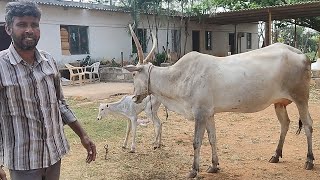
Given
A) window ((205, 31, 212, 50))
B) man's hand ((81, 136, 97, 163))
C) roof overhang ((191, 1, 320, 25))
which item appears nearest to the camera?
man's hand ((81, 136, 97, 163))

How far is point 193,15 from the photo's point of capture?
2270cm

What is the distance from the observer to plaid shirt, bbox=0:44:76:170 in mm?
2404

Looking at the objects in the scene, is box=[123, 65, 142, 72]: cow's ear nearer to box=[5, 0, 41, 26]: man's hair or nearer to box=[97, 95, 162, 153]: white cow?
box=[97, 95, 162, 153]: white cow

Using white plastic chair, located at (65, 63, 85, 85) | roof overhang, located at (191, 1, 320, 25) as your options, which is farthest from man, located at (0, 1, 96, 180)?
roof overhang, located at (191, 1, 320, 25)

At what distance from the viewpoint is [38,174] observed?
2.50m

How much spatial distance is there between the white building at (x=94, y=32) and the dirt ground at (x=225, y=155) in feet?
36.6

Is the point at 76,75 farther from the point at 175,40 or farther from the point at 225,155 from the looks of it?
the point at 225,155

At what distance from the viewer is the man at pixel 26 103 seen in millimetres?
2410

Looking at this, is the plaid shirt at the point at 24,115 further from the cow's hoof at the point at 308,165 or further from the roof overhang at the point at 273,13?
the roof overhang at the point at 273,13

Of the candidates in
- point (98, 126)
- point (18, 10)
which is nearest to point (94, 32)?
point (98, 126)

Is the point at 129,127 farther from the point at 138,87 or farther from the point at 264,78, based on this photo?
the point at 264,78

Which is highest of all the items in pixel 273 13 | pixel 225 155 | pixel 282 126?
pixel 273 13

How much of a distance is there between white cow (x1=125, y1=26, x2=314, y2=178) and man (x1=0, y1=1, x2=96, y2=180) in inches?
109

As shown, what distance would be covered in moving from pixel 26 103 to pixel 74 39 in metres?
17.4
